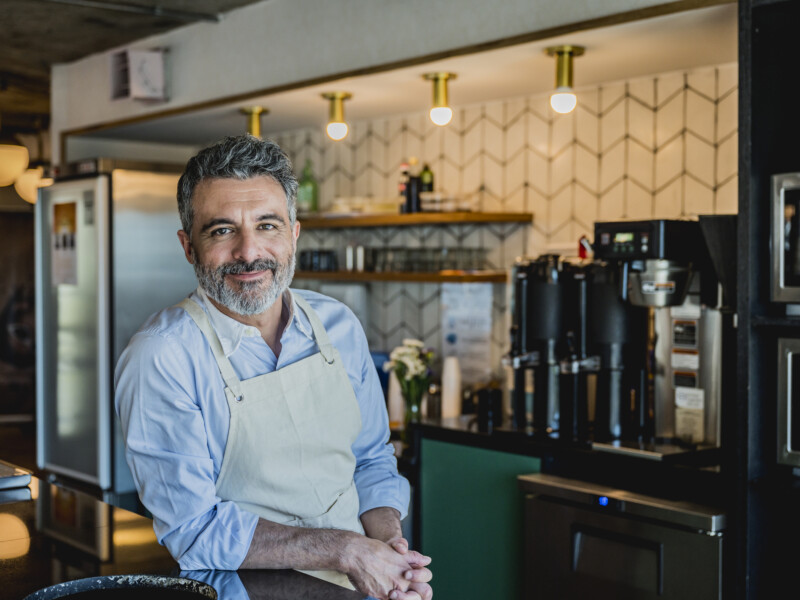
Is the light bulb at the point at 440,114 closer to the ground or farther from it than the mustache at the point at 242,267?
farther from it

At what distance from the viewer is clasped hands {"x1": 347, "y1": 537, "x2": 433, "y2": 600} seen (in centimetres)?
167

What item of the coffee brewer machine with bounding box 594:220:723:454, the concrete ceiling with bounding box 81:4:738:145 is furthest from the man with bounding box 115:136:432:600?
the concrete ceiling with bounding box 81:4:738:145

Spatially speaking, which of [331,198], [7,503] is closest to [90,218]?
[331,198]

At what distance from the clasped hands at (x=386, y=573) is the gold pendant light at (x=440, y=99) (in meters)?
2.09

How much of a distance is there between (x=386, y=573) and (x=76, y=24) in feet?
13.0

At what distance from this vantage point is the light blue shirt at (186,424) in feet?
5.36

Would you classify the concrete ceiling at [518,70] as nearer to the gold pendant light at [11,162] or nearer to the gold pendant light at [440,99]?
the gold pendant light at [440,99]

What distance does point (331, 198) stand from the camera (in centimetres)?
502

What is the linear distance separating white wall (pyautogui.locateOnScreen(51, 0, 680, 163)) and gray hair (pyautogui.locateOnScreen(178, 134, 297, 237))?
54.6 inches

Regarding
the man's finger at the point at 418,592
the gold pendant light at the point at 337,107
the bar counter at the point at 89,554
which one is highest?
the gold pendant light at the point at 337,107

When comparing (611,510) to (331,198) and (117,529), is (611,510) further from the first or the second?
(331,198)

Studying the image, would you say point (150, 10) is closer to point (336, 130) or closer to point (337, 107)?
point (337, 107)

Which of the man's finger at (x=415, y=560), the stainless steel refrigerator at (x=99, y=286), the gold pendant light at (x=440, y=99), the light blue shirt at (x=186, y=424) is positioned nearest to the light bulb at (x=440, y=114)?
the gold pendant light at (x=440, y=99)

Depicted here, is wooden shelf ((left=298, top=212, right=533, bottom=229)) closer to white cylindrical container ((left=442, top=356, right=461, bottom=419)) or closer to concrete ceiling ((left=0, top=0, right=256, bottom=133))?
white cylindrical container ((left=442, top=356, right=461, bottom=419))
